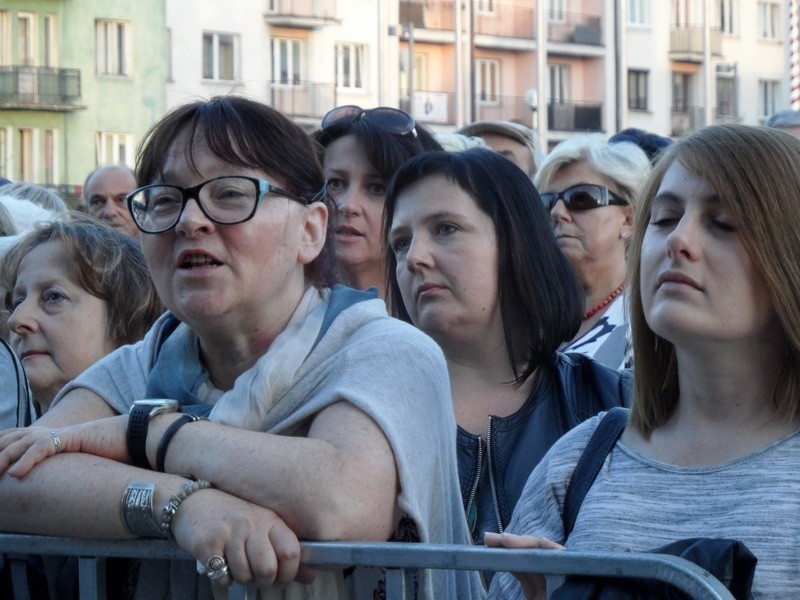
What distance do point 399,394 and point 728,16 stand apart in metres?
53.5

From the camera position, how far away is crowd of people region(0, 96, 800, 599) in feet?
9.51

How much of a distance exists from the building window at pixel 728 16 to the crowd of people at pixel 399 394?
5156 cm

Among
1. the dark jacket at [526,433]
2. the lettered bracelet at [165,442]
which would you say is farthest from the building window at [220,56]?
the lettered bracelet at [165,442]

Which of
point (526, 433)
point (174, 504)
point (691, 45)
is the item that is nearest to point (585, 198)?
point (526, 433)

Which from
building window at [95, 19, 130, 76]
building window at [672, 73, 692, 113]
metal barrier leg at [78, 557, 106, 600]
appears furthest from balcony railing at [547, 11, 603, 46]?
metal barrier leg at [78, 557, 106, 600]

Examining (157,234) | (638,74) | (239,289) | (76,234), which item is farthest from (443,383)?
(638,74)

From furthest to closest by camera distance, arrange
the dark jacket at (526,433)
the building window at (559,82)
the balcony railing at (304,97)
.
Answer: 1. the building window at (559,82)
2. the balcony railing at (304,97)
3. the dark jacket at (526,433)

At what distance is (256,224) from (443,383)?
539 mm

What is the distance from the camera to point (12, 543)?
3.12 metres

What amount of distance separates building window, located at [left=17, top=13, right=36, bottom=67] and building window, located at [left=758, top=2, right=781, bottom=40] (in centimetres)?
2572

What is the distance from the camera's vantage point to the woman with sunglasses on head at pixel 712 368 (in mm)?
2852

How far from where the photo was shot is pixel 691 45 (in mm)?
52094

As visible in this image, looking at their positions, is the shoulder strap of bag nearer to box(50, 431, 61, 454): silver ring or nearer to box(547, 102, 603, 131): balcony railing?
box(50, 431, 61, 454): silver ring

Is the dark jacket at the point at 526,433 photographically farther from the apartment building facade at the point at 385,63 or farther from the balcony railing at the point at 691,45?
the balcony railing at the point at 691,45
